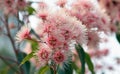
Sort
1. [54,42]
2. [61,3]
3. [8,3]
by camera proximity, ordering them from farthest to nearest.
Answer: [8,3] → [61,3] → [54,42]

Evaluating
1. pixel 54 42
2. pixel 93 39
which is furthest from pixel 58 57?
pixel 93 39

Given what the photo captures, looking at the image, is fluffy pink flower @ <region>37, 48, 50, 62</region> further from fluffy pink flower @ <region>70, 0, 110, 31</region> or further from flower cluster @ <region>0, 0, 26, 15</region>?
flower cluster @ <region>0, 0, 26, 15</region>

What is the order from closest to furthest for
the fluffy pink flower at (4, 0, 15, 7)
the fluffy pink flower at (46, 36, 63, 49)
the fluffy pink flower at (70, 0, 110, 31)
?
the fluffy pink flower at (46, 36, 63, 49) → the fluffy pink flower at (70, 0, 110, 31) → the fluffy pink flower at (4, 0, 15, 7)

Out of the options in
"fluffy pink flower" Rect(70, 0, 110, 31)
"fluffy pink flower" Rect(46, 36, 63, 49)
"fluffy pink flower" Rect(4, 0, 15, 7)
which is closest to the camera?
"fluffy pink flower" Rect(46, 36, 63, 49)

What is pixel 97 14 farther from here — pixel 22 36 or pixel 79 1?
pixel 22 36

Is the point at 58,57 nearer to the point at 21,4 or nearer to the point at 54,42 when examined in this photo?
the point at 54,42

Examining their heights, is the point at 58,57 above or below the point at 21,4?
below

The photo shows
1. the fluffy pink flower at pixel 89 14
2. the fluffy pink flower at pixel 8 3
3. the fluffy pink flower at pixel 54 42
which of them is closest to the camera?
the fluffy pink flower at pixel 54 42

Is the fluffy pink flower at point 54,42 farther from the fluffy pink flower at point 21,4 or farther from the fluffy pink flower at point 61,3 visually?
the fluffy pink flower at point 21,4

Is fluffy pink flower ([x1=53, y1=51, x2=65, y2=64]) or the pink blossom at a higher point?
the pink blossom

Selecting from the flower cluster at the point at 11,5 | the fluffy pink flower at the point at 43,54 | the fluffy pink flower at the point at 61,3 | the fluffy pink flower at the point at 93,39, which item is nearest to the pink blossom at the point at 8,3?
the flower cluster at the point at 11,5

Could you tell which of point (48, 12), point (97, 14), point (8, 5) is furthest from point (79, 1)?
point (8, 5)

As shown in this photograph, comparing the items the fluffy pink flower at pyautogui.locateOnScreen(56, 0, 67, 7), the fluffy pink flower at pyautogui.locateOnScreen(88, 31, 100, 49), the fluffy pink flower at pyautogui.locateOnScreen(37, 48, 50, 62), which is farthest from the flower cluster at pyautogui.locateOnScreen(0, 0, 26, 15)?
the fluffy pink flower at pyautogui.locateOnScreen(37, 48, 50, 62)
